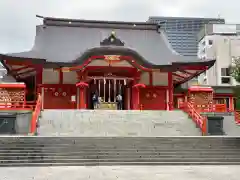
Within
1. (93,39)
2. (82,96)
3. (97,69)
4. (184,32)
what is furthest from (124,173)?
(184,32)

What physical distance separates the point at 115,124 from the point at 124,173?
350 inches

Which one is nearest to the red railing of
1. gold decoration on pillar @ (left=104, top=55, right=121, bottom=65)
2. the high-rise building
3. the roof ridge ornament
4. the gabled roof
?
the gabled roof

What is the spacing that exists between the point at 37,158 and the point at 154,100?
53.2 ft

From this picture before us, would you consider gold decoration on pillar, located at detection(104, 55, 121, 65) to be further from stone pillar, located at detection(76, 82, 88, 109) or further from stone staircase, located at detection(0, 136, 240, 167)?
stone staircase, located at detection(0, 136, 240, 167)

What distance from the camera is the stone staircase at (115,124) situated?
19156 millimetres

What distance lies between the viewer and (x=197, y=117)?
20.6 m

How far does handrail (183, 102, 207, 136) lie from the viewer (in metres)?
19.4

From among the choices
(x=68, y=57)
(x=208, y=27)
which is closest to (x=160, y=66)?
(x=68, y=57)

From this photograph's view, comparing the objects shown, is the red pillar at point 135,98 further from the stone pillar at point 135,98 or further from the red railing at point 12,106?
the red railing at point 12,106

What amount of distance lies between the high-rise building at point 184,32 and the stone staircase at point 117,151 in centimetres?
10910

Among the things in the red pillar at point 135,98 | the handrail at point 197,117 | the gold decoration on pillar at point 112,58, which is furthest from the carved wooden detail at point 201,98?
the gold decoration on pillar at point 112,58

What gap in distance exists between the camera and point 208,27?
224 ft

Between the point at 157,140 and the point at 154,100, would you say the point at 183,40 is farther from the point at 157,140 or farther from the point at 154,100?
the point at 157,140

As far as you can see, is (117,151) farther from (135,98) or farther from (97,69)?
(97,69)
